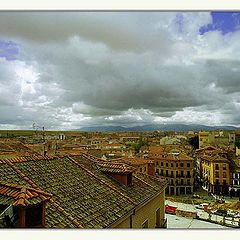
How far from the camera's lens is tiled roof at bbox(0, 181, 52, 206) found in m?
3.57

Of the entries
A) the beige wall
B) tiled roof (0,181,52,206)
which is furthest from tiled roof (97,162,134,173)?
tiled roof (0,181,52,206)

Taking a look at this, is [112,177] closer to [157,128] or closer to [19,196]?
[157,128]

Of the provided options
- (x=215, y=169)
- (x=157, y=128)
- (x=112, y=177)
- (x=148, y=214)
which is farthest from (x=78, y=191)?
(x=215, y=169)

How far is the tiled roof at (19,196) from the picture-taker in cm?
357

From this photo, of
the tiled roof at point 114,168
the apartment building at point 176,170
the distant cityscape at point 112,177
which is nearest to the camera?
the distant cityscape at point 112,177

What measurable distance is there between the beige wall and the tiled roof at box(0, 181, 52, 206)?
1.19m

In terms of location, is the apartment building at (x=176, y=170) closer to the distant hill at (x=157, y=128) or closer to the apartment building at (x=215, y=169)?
the apartment building at (x=215, y=169)

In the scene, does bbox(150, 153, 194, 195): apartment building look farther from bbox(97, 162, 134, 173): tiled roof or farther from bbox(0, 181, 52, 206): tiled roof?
bbox(0, 181, 52, 206): tiled roof

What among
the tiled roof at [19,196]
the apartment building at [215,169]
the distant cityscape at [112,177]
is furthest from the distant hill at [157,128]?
the tiled roof at [19,196]

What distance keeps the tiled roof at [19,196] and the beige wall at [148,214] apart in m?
1.19
